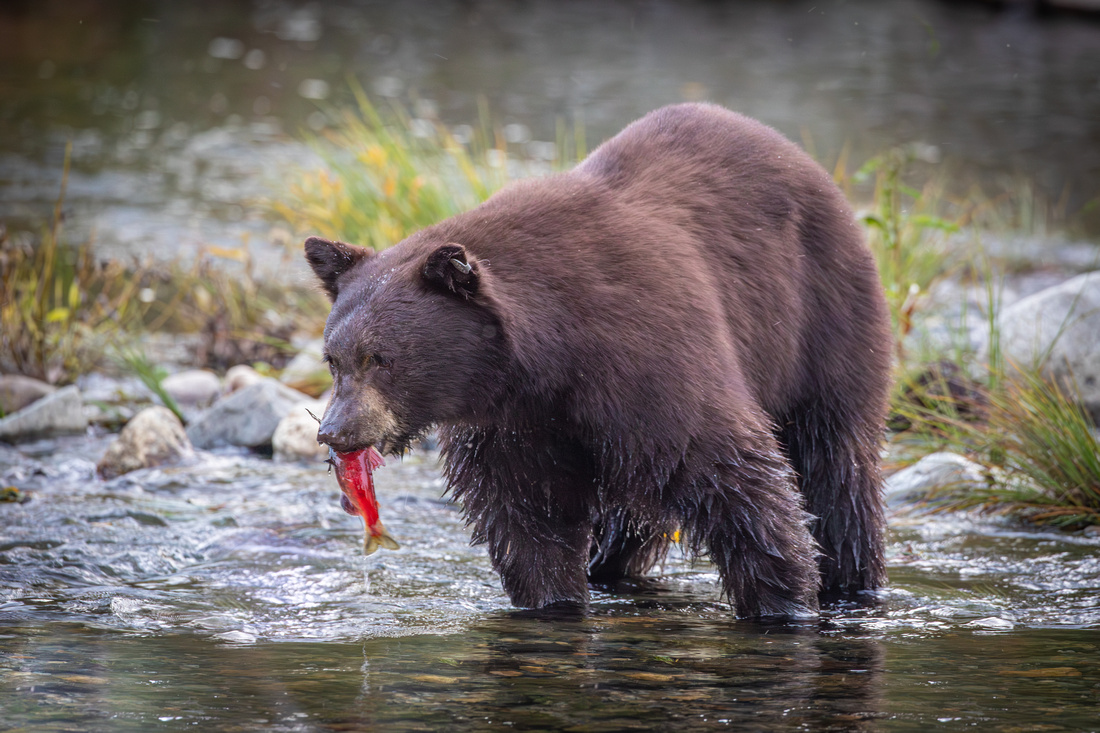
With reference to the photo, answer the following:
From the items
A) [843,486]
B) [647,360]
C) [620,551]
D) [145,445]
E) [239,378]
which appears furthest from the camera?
[239,378]

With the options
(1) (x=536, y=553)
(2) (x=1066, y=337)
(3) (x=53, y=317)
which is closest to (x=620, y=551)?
(1) (x=536, y=553)

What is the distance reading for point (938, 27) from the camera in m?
25.1

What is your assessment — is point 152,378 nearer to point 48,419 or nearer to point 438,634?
point 48,419

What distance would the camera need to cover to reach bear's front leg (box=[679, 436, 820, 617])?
382cm

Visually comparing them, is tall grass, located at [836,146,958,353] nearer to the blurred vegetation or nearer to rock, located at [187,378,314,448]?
rock, located at [187,378,314,448]

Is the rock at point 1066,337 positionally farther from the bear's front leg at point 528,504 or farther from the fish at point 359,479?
the fish at point 359,479

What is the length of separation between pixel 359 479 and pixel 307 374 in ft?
12.7

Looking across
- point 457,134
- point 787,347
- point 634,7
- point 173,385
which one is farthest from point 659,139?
point 634,7

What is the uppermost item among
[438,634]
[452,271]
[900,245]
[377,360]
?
[900,245]

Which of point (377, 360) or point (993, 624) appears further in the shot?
point (993, 624)

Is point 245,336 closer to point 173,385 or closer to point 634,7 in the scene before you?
point 173,385

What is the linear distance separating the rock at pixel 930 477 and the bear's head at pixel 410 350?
2660mm

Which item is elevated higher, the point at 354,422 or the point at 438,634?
the point at 354,422

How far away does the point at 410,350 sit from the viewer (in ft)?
11.8
